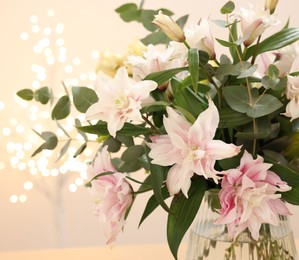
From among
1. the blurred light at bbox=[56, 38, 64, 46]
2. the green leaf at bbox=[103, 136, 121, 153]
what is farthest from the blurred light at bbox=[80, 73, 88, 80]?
the green leaf at bbox=[103, 136, 121, 153]

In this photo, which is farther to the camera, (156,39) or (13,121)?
(13,121)

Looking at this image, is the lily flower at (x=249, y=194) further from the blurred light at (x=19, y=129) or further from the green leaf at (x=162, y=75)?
the blurred light at (x=19, y=129)

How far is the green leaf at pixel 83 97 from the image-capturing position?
75cm

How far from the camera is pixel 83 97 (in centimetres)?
75

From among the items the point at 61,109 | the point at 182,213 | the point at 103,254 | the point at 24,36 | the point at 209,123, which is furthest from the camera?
the point at 24,36

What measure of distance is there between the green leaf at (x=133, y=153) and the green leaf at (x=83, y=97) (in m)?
0.08

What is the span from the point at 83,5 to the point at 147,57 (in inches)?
42.6

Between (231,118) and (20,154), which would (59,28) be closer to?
(20,154)

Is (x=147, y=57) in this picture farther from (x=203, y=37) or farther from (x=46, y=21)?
(x=46, y=21)

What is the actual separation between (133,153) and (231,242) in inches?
7.0

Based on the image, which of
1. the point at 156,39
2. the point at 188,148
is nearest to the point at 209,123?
the point at 188,148

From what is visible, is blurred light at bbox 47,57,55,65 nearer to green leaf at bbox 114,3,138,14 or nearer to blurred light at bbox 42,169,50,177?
blurred light at bbox 42,169,50,177

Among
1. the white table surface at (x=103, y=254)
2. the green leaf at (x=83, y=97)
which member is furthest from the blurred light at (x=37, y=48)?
the green leaf at (x=83, y=97)

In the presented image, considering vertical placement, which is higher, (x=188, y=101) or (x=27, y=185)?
(x=188, y=101)
